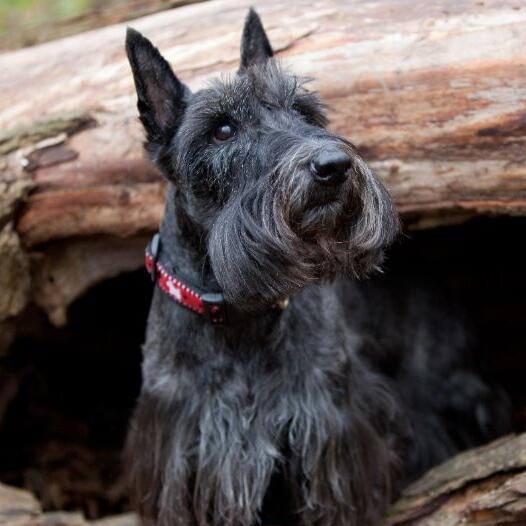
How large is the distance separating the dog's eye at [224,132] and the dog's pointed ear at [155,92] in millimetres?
216

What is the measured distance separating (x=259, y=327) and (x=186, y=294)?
27 centimetres

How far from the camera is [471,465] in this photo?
329 centimetres

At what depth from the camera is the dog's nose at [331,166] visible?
2.58m

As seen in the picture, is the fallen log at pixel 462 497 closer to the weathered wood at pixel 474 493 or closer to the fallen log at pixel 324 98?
the weathered wood at pixel 474 493

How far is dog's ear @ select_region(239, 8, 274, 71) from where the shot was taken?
3.26 metres

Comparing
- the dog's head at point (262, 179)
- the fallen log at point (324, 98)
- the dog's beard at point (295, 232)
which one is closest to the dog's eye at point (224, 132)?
the dog's head at point (262, 179)

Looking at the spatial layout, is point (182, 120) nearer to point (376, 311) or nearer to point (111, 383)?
point (376, 311)

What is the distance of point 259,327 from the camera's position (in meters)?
3.18

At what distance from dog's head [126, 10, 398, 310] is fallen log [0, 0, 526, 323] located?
0.40 m

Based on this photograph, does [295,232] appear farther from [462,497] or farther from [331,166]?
[462,497]

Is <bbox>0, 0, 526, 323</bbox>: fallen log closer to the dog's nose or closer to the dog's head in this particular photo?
the dog's head

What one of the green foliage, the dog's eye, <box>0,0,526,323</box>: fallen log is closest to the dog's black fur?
the dog's eye

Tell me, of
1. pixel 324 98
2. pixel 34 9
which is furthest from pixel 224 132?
pixel 34 9

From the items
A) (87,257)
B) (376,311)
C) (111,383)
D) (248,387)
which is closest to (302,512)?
(248,387)
